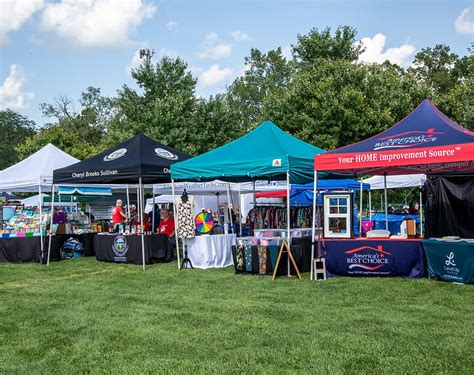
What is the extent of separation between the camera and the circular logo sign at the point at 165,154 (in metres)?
12.9

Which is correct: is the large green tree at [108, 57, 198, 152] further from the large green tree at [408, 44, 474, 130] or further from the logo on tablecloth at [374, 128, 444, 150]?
the logo on tablecloth at [374, 128, 444, 150]

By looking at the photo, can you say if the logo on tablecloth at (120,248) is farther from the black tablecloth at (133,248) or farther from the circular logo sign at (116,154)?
the circular logo sign at (116,154)

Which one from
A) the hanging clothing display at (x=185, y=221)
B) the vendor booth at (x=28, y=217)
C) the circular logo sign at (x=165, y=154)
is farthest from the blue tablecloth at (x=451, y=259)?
the vendor booth at (x=28, y=217)

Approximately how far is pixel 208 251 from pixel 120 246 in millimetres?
2501

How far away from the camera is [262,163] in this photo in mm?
10352

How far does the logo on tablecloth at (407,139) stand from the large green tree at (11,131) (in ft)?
195

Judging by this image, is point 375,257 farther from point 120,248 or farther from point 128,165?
point 120,248

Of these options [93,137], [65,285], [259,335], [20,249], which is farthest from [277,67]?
[259,335]

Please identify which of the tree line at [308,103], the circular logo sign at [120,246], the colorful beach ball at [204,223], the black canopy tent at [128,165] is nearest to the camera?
the colorful beach ball at [204,223]

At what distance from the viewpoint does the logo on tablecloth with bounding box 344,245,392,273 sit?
944cm

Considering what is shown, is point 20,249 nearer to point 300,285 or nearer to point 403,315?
point 300,285

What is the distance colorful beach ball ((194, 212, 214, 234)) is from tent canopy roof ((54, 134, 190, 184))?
1.35 meters

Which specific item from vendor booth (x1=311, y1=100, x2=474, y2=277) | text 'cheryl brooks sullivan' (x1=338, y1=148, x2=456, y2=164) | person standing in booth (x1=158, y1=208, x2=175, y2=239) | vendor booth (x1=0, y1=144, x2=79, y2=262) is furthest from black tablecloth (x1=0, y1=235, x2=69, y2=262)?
text 'cheryl brooks sullivan' (x1=338, y1=148, x2=456, y2=164)

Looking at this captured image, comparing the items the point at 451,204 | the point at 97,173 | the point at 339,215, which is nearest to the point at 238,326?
the point at 339,215
